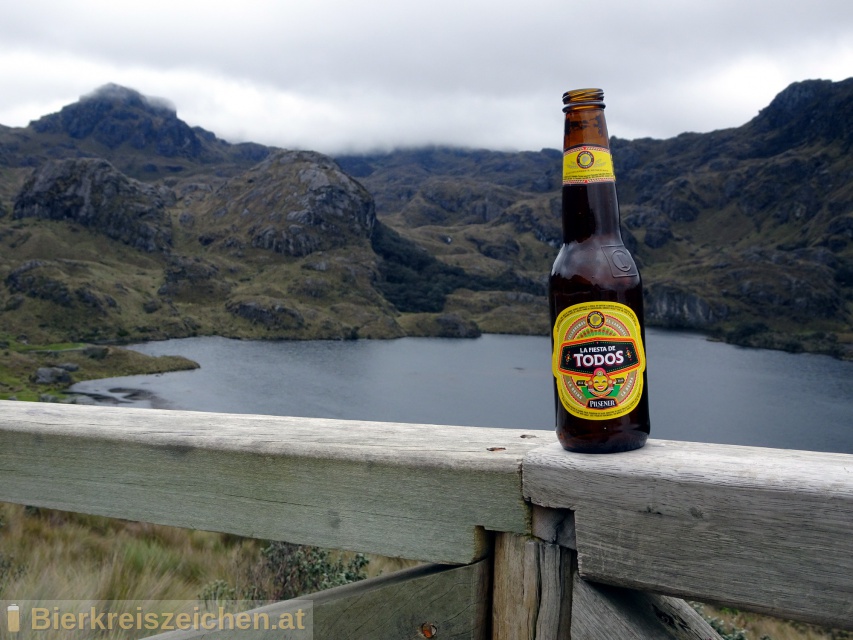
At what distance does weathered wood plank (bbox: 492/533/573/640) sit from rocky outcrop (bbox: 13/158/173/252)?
129 meters

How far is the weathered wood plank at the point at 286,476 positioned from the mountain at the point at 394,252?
6769cm

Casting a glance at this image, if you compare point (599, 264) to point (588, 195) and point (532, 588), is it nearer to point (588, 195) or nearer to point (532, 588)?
point (588, 195)

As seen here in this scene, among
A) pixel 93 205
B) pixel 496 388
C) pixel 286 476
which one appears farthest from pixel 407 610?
pixel 93 205

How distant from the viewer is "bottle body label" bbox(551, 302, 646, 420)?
5.04ft

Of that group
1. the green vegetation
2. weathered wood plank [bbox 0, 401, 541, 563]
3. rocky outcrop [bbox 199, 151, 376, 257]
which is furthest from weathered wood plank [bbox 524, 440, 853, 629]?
rocky outcrop [bbox 199, 151, 376, 257]

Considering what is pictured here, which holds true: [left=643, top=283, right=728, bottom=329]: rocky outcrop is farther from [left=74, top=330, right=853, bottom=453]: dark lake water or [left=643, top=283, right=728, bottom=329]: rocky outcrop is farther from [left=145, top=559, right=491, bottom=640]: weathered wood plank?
[left=145, top=559, right=491, bottom=640]: weathered wood plank

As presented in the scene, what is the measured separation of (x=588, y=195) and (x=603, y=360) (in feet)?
1.63

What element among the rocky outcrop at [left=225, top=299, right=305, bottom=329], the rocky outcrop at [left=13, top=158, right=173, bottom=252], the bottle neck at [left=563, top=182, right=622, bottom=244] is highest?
the rocky outcrop at [left=13, top=158, right=173, bottom=252]

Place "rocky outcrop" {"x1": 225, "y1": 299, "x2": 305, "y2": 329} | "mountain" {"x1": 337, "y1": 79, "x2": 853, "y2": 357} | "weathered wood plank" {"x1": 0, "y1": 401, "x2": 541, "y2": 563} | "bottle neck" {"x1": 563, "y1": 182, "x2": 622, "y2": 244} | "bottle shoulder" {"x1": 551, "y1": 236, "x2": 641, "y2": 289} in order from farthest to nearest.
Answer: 1. "rocky outcrop" {"x1": 225, "y1": 299, "x2": 305, "y2": 329}
2. "mountain" {"x1": 337, "y1": 79, "x2": 853, "y2": 357}
3. "bottle neck" {"x1": 563, "y1": 182, "x2": 622, "y2": 244}
4. "bottle shoulder" {"x1": 551, "y1": 236, "x2": 641, "y2": 289}
5. "weathered wood plank" {"x1": 0, "y1": 401, "x2": 541, "y2": 563}

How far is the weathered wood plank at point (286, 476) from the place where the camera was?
1.43m

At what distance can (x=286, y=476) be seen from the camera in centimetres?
155

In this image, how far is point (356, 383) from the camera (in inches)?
1854

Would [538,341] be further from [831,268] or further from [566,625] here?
[566,625]

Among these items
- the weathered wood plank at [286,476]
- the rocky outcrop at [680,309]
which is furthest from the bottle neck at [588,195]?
the rocky outcrop at [680,309]
